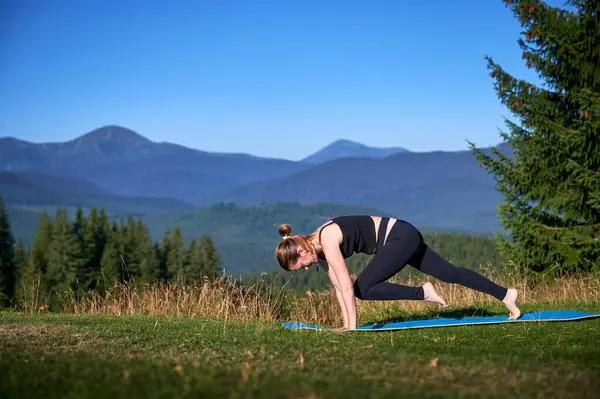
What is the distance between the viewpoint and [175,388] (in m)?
3.79

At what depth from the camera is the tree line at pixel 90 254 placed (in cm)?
6281

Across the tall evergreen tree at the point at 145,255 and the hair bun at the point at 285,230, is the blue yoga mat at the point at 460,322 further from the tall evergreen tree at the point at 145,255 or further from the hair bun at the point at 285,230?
the tall evergreen tree at the point at 145,255

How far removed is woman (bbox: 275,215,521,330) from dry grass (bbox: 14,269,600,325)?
248 cm

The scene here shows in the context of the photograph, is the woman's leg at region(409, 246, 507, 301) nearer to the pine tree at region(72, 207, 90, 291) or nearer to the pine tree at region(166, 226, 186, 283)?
the pine tree at region(72, 207, 90, 291)

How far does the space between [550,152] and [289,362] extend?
13011mm

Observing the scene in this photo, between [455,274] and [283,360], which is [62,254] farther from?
[283,360]

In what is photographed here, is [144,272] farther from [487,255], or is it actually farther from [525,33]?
[525,33]

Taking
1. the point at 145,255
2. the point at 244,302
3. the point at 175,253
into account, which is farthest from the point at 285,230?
the point at 175,253

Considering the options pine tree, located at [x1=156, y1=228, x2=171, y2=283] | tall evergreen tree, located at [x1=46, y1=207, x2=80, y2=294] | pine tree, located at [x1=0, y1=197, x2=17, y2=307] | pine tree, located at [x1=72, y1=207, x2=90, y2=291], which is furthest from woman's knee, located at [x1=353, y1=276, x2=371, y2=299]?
pine tree, located at [x1=156, y1=228, x2=171, y2=283]

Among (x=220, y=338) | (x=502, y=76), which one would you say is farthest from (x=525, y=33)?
(x=220, y=338)

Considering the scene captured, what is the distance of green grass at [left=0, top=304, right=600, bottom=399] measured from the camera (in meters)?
3.82

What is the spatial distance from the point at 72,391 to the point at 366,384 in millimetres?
1643

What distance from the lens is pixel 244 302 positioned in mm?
10656

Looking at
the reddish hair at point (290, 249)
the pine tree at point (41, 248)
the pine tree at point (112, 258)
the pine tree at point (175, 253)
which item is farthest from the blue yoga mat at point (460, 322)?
the pine tree at point (175, 253)
